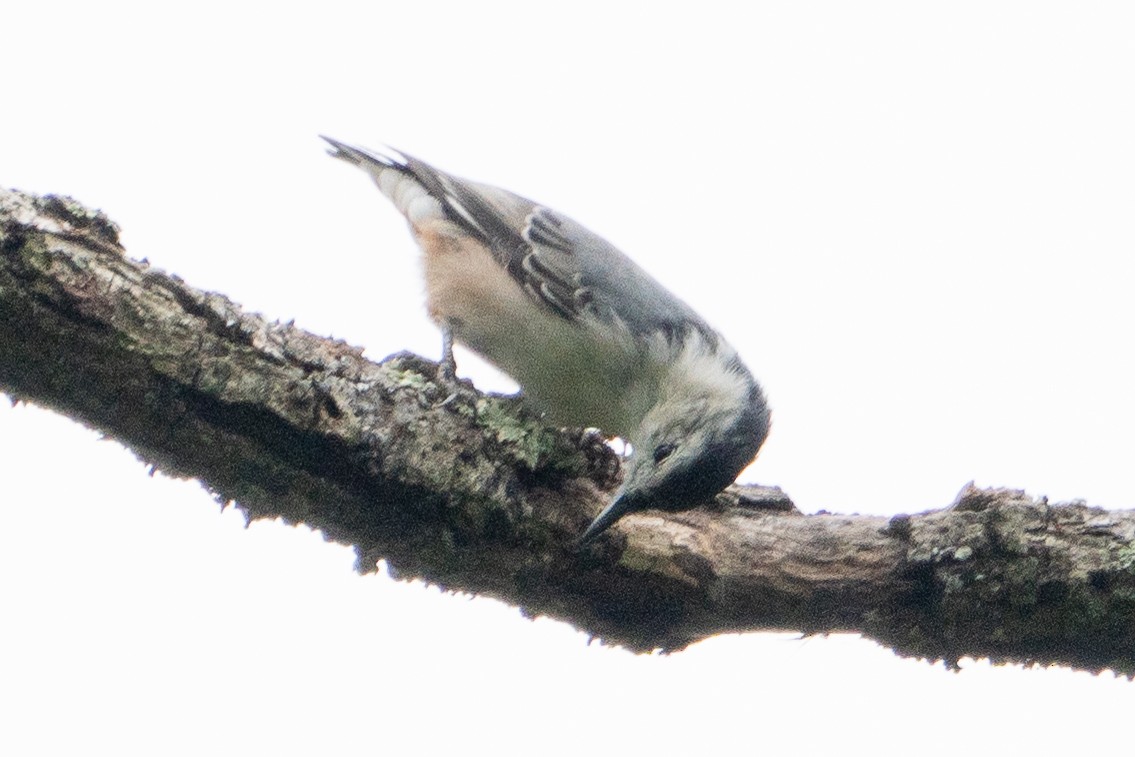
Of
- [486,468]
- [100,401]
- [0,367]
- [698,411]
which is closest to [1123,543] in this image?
[698,411]

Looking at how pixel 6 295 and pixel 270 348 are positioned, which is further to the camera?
pixel 270 348

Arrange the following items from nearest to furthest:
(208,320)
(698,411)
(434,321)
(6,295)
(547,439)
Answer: (6,295)
(208,320)
(547,439)
(698,411)
(434,321)

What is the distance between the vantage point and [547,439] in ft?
9.40

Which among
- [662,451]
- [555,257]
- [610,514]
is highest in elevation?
[555,257]

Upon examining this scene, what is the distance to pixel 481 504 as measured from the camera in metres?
2.63

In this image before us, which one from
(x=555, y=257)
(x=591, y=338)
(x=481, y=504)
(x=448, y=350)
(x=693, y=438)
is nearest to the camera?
(x=481, y=504)

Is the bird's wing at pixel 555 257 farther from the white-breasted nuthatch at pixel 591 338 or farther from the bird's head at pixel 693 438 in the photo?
the bird's head at pixel 693 438

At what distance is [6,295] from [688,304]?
2.51 m

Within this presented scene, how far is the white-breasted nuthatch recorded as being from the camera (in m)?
3.20

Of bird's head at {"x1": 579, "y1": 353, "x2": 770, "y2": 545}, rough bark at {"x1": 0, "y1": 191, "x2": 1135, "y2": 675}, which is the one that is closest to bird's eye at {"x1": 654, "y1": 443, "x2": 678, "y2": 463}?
bird's head at {"x1": 579, "y1": 353, "x2": 770, "y2": 545}

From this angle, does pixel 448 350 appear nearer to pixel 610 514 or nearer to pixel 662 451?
pixel 662 451

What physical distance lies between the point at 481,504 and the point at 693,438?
86cm

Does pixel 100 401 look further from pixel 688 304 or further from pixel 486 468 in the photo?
pixel 688 304

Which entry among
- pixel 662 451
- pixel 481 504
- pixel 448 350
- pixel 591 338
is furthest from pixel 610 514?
pixel 448 350
